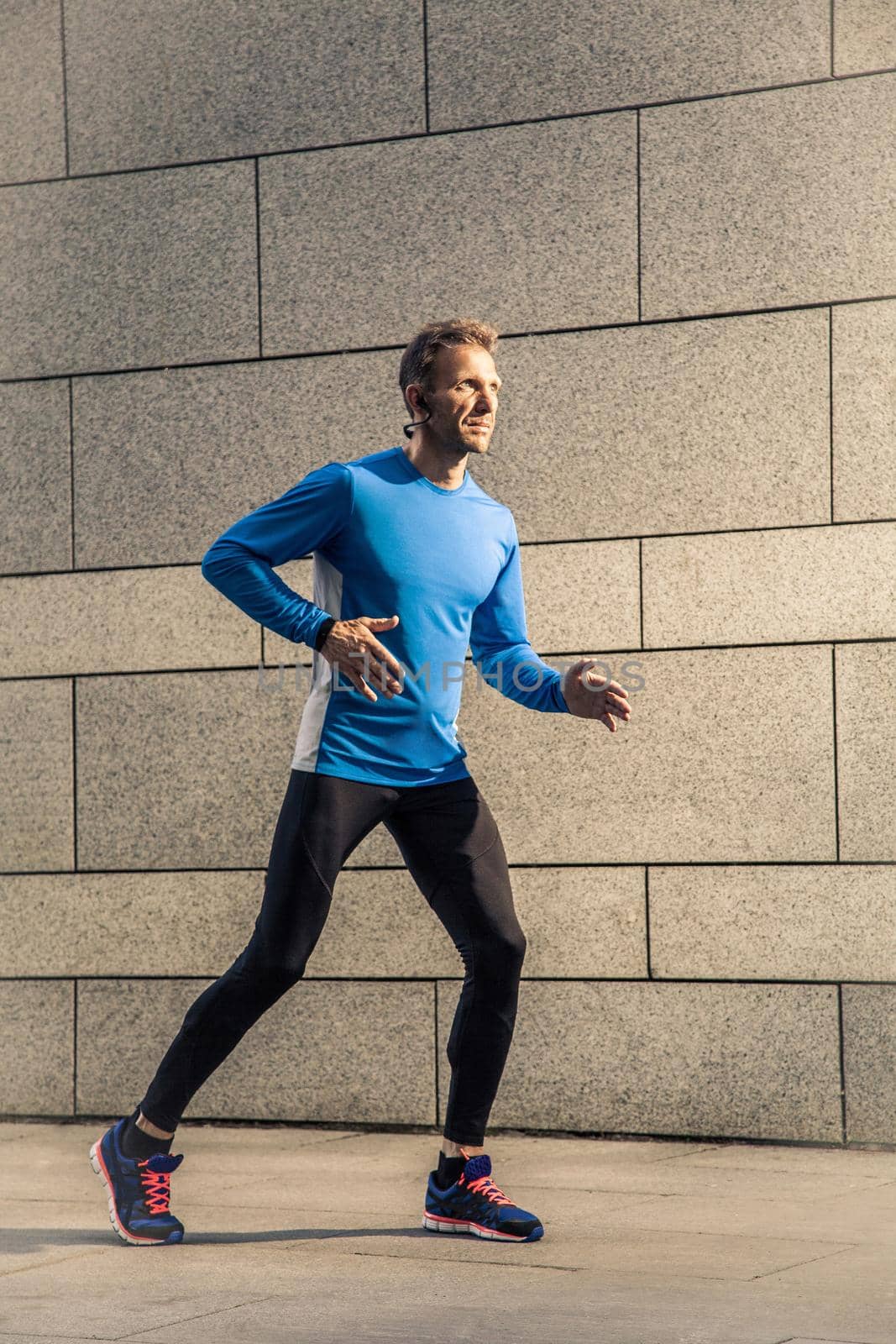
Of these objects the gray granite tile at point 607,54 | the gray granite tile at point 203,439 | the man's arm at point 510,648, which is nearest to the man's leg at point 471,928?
the man's arm at point 510,648

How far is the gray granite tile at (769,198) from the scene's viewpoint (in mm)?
5297

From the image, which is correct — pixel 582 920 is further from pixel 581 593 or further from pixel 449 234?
pixel 449 234

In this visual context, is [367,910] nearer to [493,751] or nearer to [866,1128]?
[493,751]

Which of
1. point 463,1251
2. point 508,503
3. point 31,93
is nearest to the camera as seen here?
point 463,1251

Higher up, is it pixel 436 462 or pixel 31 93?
pixel 31 93

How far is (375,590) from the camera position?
13.6 ft

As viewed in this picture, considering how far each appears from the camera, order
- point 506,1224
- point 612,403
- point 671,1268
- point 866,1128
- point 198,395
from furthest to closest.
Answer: point 198,395
point 612,403
point 866,1128
point 506,1224
point 671,1268

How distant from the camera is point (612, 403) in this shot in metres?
5.56

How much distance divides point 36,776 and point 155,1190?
2.34 m

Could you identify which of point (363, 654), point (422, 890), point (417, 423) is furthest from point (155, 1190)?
point (417, 423)

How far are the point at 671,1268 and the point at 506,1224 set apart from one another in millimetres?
484

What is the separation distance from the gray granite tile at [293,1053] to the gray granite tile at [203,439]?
1591mm

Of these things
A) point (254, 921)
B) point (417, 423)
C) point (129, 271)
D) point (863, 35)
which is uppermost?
point (863, 35)

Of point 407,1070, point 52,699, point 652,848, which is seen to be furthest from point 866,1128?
point 52,699
